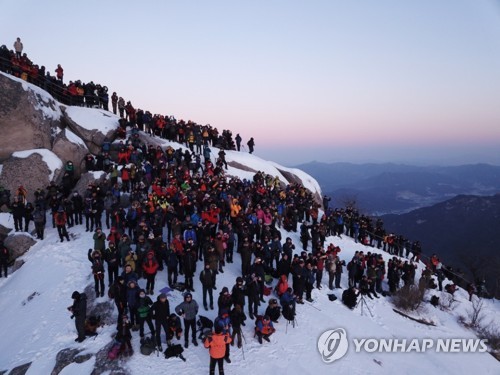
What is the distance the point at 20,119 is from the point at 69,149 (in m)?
3.71

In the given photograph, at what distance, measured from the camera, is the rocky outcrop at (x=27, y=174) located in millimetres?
20781

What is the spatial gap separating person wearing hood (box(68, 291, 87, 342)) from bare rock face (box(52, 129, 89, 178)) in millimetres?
14697

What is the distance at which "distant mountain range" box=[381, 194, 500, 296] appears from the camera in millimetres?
131975

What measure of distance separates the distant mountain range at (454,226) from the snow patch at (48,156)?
409ft

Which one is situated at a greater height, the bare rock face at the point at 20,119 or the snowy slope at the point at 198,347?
the bare rock face at the point at 20,119

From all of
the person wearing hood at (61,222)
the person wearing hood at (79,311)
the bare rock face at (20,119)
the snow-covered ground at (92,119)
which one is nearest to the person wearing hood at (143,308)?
the person wearing hood at (79,311)

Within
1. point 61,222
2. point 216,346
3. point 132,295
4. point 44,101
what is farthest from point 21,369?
point 44,101

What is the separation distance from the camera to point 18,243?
17375 mm

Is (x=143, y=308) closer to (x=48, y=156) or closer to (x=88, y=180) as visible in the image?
(x=88, y=180)

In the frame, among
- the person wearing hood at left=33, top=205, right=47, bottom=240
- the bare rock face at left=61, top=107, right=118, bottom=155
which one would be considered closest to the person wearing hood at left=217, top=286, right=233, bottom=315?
the person wearing hood at left=33, top=205, right=47, bottom=240

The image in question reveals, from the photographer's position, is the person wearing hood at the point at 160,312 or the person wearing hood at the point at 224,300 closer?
the person wearing hood at the point at 160,312

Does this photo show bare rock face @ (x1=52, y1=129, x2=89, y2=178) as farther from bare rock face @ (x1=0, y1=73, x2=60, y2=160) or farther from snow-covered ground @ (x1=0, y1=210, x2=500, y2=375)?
snow-covered ground @ (x1=0, y1=210, x2=500, y2=375)

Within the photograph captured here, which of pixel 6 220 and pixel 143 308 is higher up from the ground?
pixel 6 220

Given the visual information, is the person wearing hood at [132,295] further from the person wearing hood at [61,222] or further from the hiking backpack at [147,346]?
the person wearing hood at [61,222]
